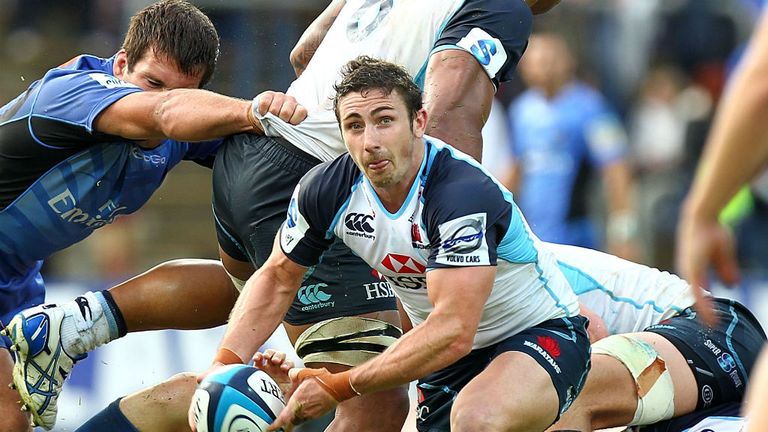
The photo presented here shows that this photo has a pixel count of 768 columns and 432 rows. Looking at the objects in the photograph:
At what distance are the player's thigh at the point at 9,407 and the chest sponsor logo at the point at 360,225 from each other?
6.36 ft

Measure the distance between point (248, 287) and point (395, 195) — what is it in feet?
2.33

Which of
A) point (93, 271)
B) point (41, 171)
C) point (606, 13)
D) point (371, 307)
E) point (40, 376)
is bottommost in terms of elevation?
point (93, 271)

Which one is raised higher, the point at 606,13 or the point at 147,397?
the point at 606,13

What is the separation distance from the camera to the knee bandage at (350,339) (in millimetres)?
5355

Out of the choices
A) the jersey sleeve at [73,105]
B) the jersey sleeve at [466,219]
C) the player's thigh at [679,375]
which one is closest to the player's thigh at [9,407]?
the jersey sleeve at [73,105]

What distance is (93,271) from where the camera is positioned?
11.7 meters

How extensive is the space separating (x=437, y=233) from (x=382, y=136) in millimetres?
392

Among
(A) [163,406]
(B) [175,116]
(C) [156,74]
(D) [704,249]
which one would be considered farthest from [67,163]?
(D) [704,249]

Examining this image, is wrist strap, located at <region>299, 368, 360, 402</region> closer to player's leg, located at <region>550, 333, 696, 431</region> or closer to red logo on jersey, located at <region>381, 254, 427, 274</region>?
red logo on jersey, located at <region>381, 254, 427, 274</region>

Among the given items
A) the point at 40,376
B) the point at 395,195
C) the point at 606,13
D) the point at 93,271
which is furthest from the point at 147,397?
the point at 606,13

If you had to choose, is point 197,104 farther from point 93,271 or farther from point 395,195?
point 93,271

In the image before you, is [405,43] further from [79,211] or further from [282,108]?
[79,211]

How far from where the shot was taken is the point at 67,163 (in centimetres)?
560

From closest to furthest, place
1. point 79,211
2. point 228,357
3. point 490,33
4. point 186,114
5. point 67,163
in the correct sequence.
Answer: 1. point 228,357
2. point 186,114
3. point 490,33
4. point 67,163
5. point 79,211
